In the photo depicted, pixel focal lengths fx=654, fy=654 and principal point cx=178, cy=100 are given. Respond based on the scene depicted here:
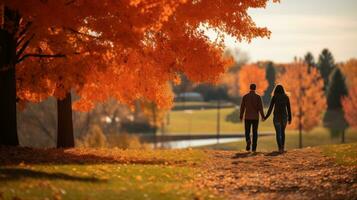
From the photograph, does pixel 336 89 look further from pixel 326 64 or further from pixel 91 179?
pixel 91 179

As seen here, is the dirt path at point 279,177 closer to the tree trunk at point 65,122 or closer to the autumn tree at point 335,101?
the tree trunk at point 65,122

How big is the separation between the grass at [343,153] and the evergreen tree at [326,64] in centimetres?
9338

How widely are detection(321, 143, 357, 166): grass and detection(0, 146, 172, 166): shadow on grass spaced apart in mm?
4576

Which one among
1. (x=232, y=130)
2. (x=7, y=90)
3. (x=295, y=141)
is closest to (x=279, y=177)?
(x=7, y=90)

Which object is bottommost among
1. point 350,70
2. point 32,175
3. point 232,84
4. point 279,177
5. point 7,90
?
point 279,177

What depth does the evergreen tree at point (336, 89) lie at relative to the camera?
3497 inches

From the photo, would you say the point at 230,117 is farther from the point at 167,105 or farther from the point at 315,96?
the point at 167,105

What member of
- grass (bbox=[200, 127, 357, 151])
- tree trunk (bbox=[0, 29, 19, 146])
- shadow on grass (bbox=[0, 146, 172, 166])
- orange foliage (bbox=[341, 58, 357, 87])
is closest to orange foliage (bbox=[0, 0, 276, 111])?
tree trunk (bbox=[0, 29, 19, 146])

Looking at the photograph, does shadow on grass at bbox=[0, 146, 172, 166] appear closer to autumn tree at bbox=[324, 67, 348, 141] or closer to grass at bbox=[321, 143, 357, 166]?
grass at bbox=[321, 143, 357, 166]

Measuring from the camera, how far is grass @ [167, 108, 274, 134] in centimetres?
10181

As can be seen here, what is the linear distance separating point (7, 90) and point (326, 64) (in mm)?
100080

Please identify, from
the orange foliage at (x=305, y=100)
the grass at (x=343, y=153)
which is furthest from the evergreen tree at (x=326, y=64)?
the grass at (x=343, y=153)

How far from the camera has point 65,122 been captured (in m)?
22.8

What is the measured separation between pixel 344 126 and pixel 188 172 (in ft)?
266
